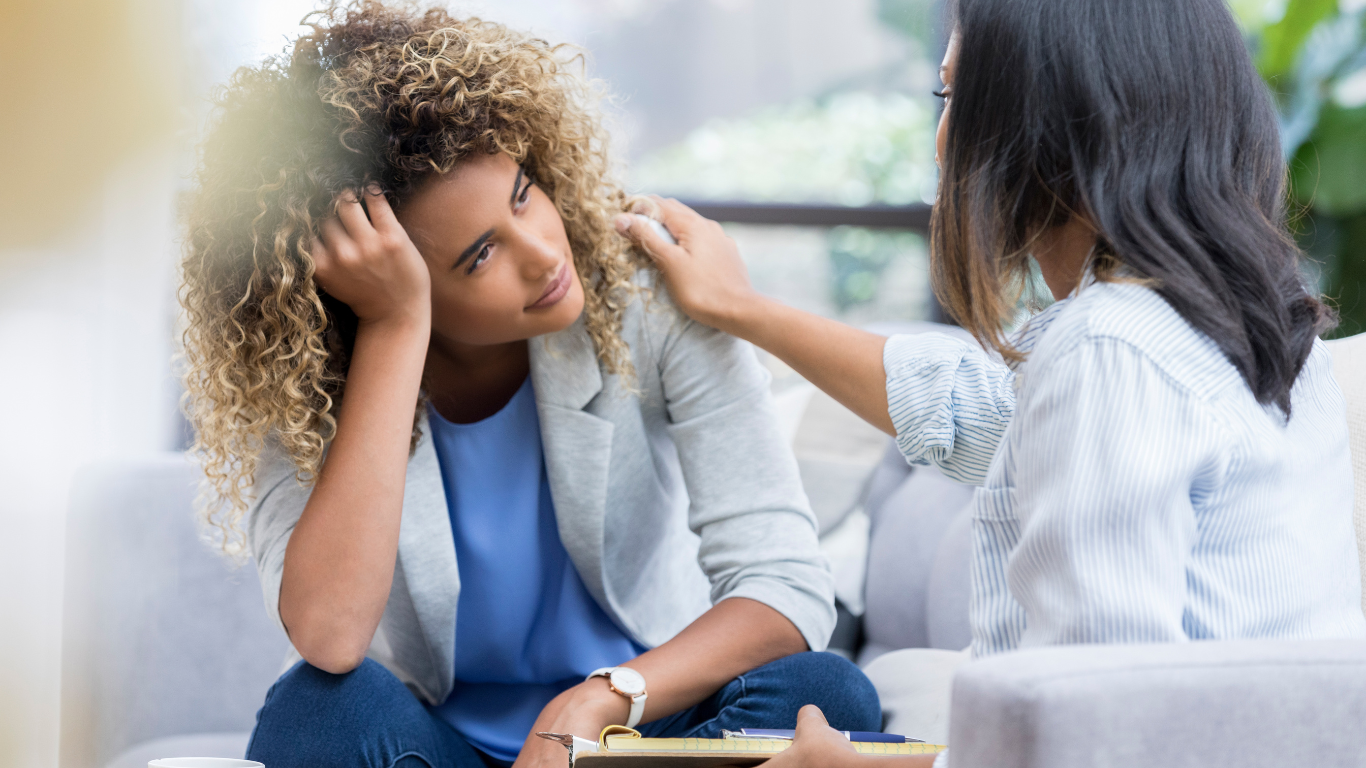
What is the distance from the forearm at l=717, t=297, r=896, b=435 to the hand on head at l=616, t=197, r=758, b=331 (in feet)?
0.05

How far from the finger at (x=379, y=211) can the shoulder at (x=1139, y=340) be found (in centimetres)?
58

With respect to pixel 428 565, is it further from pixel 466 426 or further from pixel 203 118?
pixel 203 118

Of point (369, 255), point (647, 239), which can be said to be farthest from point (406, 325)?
point (647, 239)

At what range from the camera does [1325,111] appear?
210 centimetres

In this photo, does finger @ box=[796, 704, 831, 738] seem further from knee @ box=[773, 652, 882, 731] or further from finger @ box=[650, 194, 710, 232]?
finger @ box=[650, 194, 710, 232]

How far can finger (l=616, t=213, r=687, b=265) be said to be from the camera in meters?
1.05

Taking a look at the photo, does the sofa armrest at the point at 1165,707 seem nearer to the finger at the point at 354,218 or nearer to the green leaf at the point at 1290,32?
the finger at the point at 354,218

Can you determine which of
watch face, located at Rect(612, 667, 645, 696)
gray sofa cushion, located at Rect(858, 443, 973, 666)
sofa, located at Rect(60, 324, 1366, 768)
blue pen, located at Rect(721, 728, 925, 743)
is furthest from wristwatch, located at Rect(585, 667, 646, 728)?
gray sofa cushion, located at Rect(858, 443, 973, 666)

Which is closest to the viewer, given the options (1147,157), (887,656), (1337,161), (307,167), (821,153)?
(1147,157)

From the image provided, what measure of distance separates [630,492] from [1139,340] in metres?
0.66

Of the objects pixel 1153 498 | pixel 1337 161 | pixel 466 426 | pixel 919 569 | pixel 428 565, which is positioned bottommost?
pixel 919 569

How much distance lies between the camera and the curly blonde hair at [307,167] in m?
0.88

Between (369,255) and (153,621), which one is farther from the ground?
(369,255)

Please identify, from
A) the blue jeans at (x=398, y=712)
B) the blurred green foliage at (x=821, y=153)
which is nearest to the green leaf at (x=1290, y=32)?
the blurred green foliage at (x=821, y=153)
